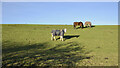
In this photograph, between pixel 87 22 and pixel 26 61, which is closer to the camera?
pixel 26 61

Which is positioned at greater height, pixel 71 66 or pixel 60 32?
pixel 60 32

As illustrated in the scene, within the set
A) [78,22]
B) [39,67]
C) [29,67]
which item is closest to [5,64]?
[29,67]

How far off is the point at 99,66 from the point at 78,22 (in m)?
37.7

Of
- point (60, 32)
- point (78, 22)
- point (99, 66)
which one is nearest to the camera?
point (99, 66)

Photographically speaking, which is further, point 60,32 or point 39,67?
point 60,32

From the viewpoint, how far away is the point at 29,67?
26.4ft

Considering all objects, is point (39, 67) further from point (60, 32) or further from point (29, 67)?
point (60, 32)

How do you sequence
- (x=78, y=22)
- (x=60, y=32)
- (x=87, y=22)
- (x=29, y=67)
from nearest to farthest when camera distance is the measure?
(x=29, y=67) < (x=60, y=32) < (x=78, y=22) < (x=87, y=22)

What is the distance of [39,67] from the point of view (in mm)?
8109

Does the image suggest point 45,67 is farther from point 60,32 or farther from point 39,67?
point 60,32

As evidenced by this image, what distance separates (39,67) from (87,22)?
43933mm

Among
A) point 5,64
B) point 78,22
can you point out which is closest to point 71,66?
point 5,64

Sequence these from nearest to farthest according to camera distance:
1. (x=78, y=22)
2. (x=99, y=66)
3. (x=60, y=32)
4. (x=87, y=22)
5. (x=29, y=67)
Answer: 1. (x=29, y=67)
2. (x=99, y=66)
3. (x=60, y=32)
4. (x=78, y=22)
5. (x=87, y=22)

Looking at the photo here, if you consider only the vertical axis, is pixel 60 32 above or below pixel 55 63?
above
